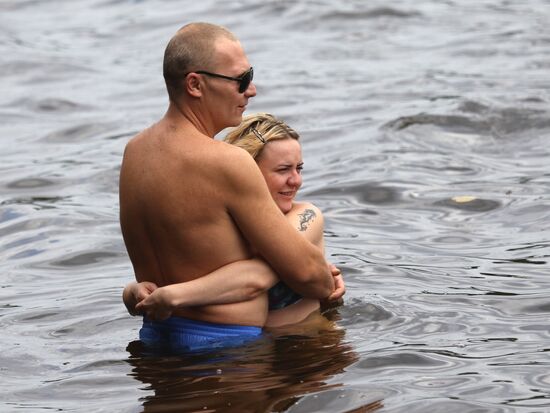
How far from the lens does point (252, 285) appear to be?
251 inches

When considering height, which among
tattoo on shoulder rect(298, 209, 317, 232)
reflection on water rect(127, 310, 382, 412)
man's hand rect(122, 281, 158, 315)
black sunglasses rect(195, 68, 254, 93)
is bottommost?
reflection on water rect(127, 310, 382, 412)

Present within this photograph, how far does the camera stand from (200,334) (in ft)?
21.5

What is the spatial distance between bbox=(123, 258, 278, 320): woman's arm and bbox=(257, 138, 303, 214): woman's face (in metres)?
0.49

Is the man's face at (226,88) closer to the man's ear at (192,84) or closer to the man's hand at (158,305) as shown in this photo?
the man's ear at (192,84)

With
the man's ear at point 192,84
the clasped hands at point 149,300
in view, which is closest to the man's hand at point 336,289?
the clasped hands at point 149,300

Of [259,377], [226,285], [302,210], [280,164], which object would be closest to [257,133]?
[280,164]

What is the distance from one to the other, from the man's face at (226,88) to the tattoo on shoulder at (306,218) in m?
0.69

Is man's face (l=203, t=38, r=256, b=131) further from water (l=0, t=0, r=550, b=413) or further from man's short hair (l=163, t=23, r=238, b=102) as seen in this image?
water (l=0, t=0, r=550, b=413)

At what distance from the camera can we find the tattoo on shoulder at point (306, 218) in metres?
6.76

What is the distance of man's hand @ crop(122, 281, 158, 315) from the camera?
636 centimetres

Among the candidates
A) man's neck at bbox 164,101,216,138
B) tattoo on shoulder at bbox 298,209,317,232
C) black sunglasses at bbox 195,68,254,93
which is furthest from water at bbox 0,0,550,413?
black sunglasses at bbox 195,68,254,93

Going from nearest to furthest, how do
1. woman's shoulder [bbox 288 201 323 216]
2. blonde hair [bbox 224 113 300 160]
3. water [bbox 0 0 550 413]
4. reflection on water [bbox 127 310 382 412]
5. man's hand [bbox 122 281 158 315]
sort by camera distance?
1. reflection on water [bbox 127 310 382 412]
2. man's hand [bbox 122 281 158 315]
3. water [bbox 0 0 550 413]
4. blonde hair [bbox 224 113 300 160]
5. woman's shoulder [bbox 288 201 323 216]

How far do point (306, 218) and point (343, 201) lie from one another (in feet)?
14.7

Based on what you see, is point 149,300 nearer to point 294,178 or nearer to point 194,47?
point 294,178
